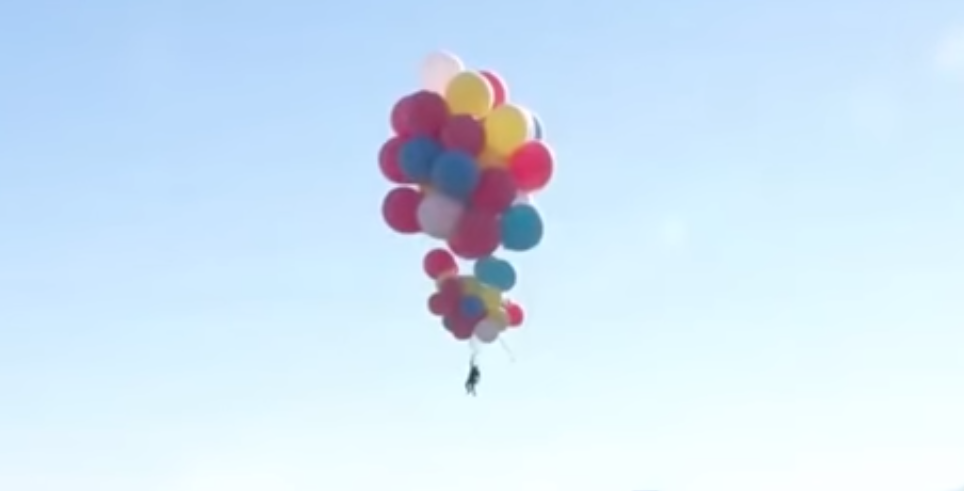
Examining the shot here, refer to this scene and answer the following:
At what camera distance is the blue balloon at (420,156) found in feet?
73.5

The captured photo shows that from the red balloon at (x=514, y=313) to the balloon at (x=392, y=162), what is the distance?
2.40 meters

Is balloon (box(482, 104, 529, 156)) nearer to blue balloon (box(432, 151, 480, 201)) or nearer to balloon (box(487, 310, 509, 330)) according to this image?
blue balloon (box(432, 151, 480, 201))

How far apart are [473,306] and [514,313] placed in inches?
31.4

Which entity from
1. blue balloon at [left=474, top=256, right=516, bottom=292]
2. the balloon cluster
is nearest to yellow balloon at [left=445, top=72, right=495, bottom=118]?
the balloon cluster

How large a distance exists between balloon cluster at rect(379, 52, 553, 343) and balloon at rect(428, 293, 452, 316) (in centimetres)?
Answer: 87

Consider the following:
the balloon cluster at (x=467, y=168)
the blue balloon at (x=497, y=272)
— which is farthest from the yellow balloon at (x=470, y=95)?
the blue balloon at (x=497, y=272)

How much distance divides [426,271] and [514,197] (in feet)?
7.14

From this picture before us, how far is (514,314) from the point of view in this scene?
79.3 feet

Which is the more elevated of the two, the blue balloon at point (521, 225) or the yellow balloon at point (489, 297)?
the blue balloon at point (521, 225)

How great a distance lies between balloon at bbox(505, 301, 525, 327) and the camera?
24.0 m

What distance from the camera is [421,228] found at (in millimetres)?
22859

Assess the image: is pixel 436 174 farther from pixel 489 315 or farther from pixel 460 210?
pixel 489 315

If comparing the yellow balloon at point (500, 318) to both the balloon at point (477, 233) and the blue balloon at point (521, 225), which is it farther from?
the blue balloon at point (521, 225)

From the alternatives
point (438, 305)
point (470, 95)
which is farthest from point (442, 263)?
point (470, 95)
